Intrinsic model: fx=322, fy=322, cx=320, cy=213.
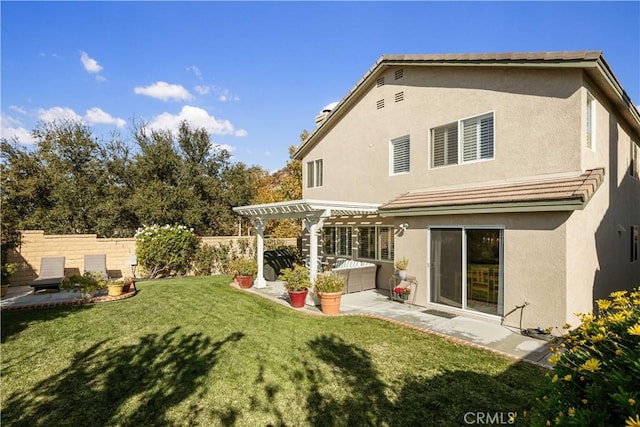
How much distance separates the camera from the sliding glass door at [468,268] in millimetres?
9859

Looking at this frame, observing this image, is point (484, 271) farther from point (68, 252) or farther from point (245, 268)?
point (68, 252)

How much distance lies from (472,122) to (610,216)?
5519mm

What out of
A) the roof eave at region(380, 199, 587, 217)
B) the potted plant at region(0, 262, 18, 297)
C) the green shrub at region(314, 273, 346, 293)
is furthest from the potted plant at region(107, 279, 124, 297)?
the roof eave at region(380, 199, 587, 217)

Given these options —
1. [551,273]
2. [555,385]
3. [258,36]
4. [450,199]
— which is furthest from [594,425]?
[258,36]

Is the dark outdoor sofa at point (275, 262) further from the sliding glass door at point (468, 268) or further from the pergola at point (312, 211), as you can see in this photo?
the sliding glass door at point (468, 268)

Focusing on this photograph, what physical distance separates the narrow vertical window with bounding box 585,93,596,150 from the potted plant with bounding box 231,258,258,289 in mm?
13853

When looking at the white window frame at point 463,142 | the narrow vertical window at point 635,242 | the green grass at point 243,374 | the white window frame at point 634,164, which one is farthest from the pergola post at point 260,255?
the white window frame at point 634,164

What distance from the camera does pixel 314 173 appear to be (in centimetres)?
2019

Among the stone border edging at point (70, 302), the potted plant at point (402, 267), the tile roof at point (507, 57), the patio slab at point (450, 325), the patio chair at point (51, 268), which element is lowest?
the stone border edging at point (70, 302)

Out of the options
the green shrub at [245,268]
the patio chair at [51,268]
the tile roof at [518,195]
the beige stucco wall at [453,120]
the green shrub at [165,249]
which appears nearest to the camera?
the tile roof at [518,195]

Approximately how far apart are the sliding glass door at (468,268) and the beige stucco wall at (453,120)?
7.28 feet

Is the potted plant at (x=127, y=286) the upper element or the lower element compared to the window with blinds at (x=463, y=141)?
lower

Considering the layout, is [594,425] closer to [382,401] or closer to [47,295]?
[382,401]

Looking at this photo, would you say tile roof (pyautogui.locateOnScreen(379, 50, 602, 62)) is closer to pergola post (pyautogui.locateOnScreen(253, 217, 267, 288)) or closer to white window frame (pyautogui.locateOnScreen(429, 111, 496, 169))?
white window frame (pyautogui.locateOnScreen(429, 111, 496, 169))
